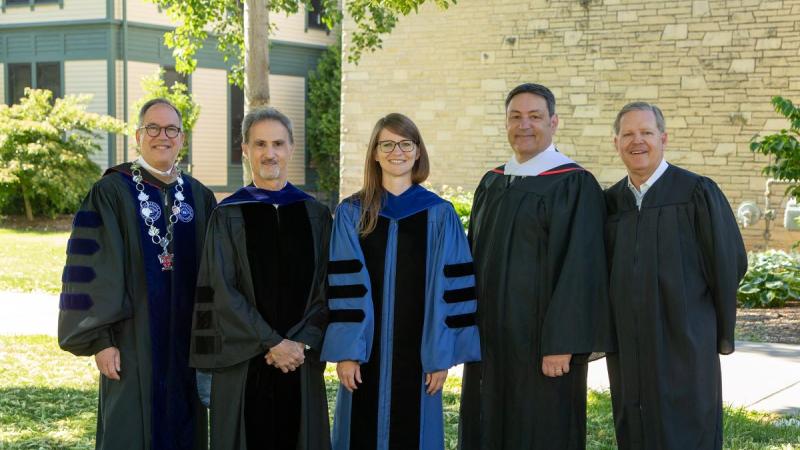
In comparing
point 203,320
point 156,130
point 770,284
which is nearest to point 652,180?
point 203,320

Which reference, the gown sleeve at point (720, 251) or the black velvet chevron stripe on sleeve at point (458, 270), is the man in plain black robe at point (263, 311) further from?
the gown sleeve at point (720, 251)

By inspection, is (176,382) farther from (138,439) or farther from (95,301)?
(95,301)

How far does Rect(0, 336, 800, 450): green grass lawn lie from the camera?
16.8 ft

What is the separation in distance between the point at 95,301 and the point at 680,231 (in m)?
2.53

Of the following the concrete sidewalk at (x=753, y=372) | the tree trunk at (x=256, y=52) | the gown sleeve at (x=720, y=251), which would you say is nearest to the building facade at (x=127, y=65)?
the concrete sidewalk at (x=753, y=372)

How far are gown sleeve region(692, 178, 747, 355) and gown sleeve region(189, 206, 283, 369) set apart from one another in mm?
1862

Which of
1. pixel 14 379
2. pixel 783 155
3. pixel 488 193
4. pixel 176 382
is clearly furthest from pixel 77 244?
pixel 783 155

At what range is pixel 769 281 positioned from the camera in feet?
32.0

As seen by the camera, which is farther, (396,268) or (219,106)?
(219,106)

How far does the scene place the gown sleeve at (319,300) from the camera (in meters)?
3.77

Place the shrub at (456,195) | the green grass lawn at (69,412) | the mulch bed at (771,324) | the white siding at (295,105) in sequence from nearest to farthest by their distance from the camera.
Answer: the green grass lawn at (69,412)
the mulch bed at (771,324)
the shrub at (456,195)
the white siding at (295,105)

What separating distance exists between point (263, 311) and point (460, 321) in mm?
847

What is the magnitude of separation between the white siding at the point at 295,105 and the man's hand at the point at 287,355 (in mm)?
20084

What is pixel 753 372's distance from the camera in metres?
6.68
